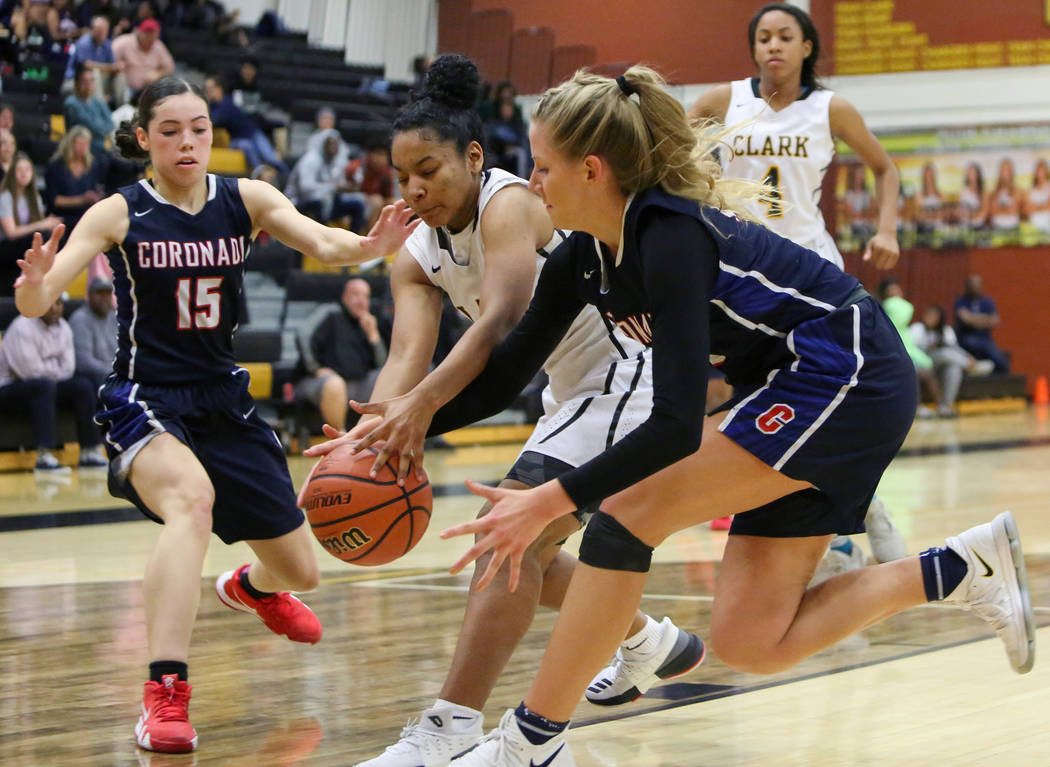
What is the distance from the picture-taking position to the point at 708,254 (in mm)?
2686

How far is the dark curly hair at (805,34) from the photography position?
5258mm

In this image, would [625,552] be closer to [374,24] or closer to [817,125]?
[817,125]

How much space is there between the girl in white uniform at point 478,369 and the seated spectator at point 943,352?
540 inches

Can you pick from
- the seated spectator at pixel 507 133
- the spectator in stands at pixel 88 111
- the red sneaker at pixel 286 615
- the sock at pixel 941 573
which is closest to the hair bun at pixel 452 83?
the sock at pixel 941 573

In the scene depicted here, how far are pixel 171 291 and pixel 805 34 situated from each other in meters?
2.67

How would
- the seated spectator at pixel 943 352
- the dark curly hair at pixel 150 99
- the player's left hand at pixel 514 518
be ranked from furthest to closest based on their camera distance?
the seated spectator at pixel 943 352
the dark curly hair at pixel 150 99
the player's left hand at pixel 514 518

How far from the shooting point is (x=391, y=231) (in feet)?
12.5

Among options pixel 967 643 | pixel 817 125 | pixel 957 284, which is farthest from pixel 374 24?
pixel 967 643

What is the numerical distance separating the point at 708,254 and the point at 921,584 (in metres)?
0.91

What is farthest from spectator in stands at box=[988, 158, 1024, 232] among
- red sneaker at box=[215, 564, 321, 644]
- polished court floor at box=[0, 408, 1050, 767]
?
red sneaker at box=[215, 564, 321, 644]

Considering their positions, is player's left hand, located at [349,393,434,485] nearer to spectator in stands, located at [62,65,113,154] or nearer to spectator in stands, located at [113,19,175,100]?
spectator in stands, located at [62,65,113,154]

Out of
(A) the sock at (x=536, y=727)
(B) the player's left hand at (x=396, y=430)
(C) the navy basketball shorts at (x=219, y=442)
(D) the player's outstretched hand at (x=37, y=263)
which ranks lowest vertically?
(A) the sock at (x=536, y=727)

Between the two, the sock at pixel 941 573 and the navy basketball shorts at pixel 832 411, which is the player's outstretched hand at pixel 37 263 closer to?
the navy basketball shorts at pixel 832 411

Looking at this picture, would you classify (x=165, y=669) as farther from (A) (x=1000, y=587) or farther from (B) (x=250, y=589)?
(A) (x=1000, y=587)
